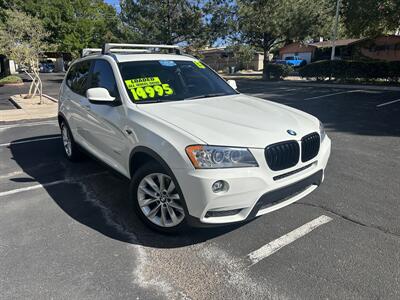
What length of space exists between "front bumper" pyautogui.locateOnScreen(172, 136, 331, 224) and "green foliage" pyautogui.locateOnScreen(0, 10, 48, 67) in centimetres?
1447

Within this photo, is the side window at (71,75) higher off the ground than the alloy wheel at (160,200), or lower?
higher

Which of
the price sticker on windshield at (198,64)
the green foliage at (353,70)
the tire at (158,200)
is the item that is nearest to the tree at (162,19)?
the green foliage at (353,70)

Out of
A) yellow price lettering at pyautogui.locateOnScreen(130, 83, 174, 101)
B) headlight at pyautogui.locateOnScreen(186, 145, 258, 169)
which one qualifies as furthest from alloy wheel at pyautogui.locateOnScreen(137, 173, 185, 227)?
yellow price lettering at pyautogui.locateOnScreen(130, 83, 174, 101)

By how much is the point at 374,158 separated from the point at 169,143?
4.26 m

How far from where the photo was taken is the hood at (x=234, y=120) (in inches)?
115

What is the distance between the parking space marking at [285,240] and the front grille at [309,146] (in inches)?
29.6

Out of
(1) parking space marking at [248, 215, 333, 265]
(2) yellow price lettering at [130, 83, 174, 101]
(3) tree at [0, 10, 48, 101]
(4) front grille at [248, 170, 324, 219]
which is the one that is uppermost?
(3) tree at [0, 10, 48, 101]

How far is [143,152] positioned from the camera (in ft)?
10.9

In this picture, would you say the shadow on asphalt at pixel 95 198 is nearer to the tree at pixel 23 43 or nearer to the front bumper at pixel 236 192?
the front bumper at pixel 236 192

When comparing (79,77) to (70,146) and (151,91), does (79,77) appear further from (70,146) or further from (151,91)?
(151,91)

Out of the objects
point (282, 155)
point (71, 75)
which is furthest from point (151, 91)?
point (71, 75)

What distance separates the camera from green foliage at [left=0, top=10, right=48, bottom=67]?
14695mm

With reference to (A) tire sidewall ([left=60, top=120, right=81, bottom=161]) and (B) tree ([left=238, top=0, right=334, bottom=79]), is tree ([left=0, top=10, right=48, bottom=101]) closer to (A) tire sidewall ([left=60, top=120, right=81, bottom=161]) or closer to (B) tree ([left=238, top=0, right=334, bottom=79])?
(A) tire sidewall ([left=60, top=120, right=81, bottom=161])

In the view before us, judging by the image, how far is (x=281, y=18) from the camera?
24.7m
